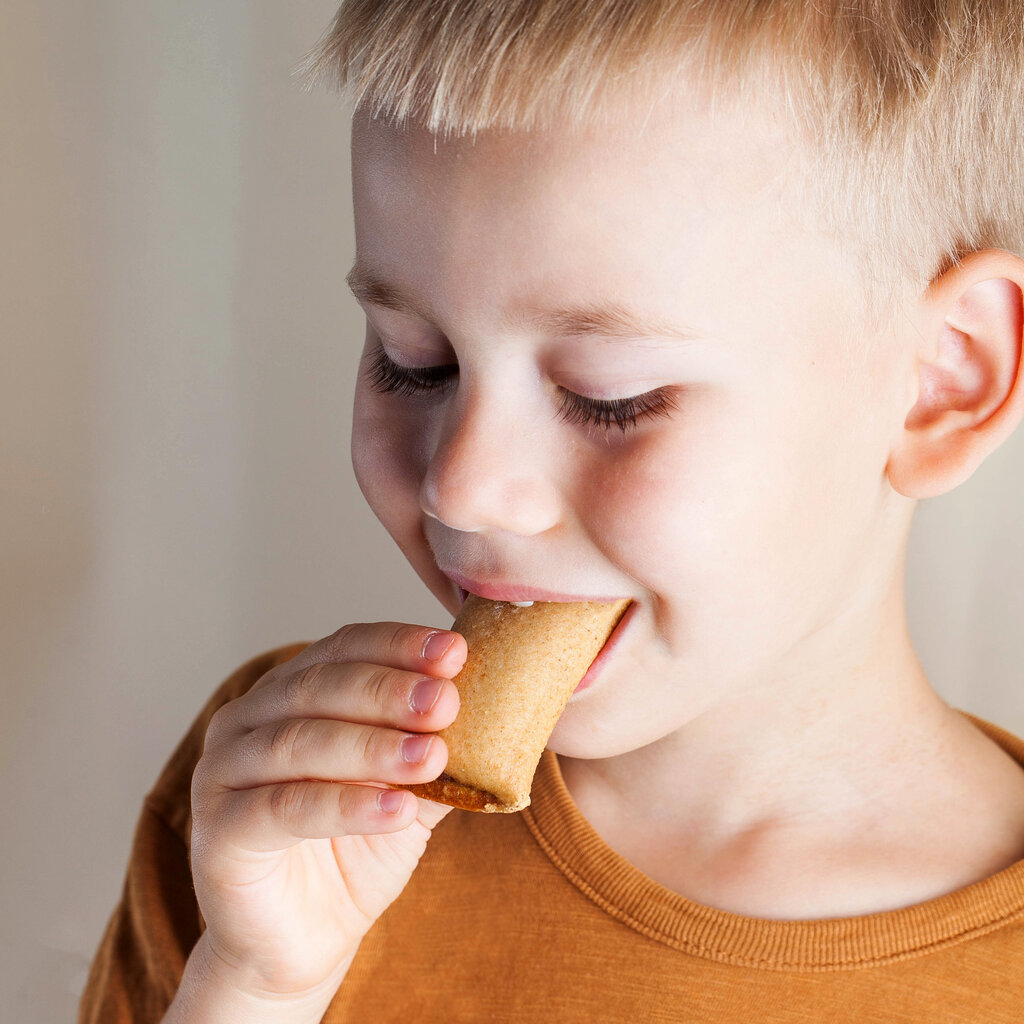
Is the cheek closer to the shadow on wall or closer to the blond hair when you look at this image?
the blond hair

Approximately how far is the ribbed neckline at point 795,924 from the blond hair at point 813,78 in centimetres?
45

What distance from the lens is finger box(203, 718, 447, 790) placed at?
72cm

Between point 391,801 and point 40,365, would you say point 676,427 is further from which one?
point 40,365

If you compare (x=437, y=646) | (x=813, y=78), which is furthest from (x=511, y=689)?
(x=813, y=78)

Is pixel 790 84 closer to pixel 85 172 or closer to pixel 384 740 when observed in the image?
pixel 384 740

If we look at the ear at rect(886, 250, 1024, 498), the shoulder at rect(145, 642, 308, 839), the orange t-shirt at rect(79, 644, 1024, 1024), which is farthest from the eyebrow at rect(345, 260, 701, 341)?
the shoulder at rect(145, 642, 308, 839)

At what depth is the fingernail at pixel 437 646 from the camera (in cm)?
74

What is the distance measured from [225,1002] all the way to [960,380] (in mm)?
685

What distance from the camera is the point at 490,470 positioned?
0.71 m

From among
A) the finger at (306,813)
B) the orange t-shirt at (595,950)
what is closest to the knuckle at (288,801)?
the finger at (306,813)

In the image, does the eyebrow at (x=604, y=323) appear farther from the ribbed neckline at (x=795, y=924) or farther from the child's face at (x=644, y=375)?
the ribbed neckline at (x=795, y=924)

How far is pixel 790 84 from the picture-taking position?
0.69 meters

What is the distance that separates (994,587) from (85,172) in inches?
44.1

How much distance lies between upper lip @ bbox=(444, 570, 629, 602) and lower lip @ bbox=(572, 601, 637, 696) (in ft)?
0.09
